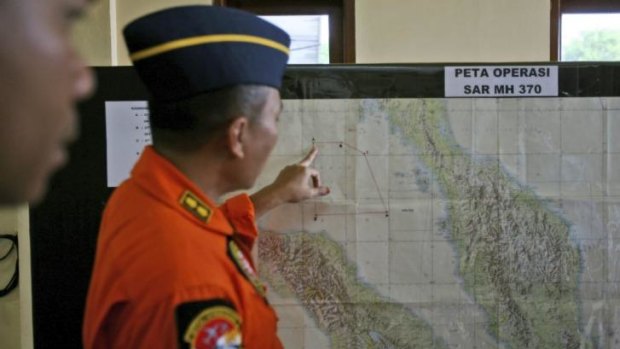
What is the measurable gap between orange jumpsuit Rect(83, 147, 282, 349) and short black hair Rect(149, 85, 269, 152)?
43mm

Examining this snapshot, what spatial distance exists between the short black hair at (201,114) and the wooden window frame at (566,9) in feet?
7.28

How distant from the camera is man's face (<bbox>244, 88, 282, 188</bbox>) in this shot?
91 cm

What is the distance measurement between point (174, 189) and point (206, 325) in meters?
0.21

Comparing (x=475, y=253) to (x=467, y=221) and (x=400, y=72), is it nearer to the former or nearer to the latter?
(x=467, y=221)

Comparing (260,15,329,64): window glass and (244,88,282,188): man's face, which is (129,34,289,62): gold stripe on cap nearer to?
(244,88,282,188): man's face

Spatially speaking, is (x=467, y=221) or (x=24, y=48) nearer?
(x=24, y=48)

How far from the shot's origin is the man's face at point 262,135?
91cm

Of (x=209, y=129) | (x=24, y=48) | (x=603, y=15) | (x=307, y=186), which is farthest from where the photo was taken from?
(x=603, y=15)

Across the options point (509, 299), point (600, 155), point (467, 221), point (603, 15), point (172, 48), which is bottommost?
point (509, 299)

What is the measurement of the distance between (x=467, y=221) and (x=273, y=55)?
0.58 m

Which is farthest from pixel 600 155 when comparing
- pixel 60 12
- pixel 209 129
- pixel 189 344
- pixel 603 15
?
pixel 603 15

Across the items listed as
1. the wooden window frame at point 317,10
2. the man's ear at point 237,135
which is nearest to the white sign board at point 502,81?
the man's ear at point 237,135

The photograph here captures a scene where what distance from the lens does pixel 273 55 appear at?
3.11 feet

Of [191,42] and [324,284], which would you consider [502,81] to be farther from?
[191,42]
